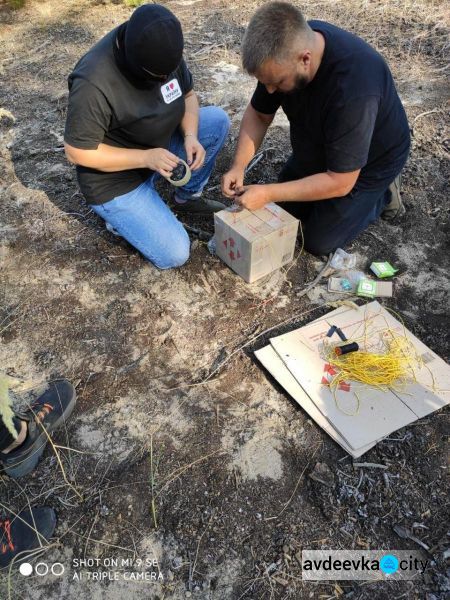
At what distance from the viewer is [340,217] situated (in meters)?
2.73

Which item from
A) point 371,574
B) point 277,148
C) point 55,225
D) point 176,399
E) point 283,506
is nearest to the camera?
point 371,574

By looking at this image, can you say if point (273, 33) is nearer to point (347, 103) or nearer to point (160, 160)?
point (347, 103)

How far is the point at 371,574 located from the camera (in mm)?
1664

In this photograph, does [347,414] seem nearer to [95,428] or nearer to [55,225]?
[95,428]

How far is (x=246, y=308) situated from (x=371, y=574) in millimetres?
1473

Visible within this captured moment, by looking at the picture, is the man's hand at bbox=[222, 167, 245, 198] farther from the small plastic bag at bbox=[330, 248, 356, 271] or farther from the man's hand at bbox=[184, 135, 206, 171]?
the small plastic bag at bbox=[330, 248, 356, 271]

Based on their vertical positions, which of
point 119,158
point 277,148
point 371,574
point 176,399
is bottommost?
point 371,574

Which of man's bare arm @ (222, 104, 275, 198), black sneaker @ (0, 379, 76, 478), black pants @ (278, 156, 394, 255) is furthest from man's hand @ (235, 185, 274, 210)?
black sneaker @ (0, 379, 76, 478)

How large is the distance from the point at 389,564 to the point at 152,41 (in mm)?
2482

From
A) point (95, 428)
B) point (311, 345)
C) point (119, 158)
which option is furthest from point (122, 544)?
point (119, 158)

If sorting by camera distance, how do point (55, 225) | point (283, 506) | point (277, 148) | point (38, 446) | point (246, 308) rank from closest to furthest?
point (283, 506) < point (38, 446) < point (246, 308) < point (55, 225) < point (277, 148)

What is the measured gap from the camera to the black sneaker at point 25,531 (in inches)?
67.0

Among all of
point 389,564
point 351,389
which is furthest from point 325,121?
point 389,564

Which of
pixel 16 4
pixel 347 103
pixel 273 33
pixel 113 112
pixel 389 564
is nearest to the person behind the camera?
pixel 389 564
